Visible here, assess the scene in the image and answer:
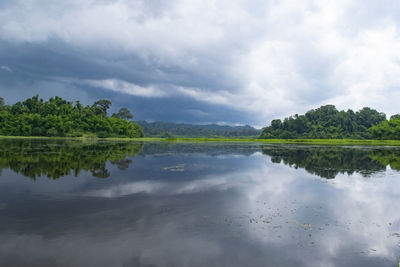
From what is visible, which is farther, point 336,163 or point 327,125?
point 327,125

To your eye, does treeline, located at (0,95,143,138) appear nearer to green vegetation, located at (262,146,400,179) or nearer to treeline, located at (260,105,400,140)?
treeline, located at (260,105,400,140)

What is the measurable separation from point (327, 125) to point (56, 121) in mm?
167000

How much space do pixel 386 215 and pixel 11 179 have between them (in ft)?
65.7

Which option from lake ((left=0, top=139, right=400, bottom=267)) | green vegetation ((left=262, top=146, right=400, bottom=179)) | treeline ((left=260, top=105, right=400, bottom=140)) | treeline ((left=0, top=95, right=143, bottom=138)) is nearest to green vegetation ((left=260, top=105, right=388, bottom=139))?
treeline ((left=260, top=105, right=400, bottom=140))

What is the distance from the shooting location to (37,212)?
376 inches

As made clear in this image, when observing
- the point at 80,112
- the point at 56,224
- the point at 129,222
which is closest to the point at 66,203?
the point at 56,224

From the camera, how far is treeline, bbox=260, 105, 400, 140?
6196 inches

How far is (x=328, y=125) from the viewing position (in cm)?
17300

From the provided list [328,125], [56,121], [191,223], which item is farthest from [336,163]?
[328,125]

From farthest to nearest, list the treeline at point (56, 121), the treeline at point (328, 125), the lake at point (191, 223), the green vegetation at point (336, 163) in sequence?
the treeline at point (328, 125)
the treeline at point (56, 121)
the green vegetation at point (336, 163)
the lake at point (191, 223)

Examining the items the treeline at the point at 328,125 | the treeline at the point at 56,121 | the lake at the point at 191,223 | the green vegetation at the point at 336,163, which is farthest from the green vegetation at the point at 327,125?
the lake at the point at 191,223

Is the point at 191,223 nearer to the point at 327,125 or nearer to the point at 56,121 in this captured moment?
the point at 56,121

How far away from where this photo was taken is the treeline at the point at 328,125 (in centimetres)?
15738

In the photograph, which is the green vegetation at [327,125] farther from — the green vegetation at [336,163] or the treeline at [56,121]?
the green vegetation at [336,163]
